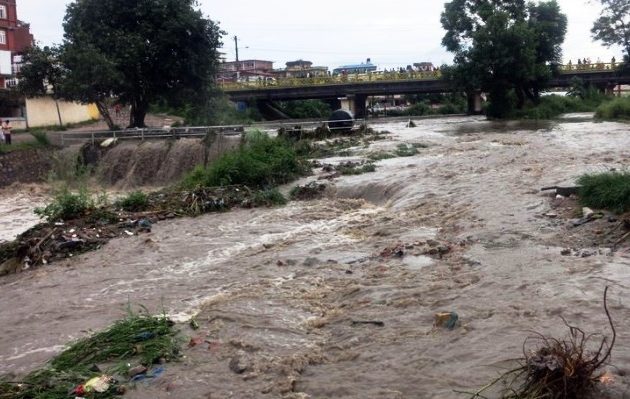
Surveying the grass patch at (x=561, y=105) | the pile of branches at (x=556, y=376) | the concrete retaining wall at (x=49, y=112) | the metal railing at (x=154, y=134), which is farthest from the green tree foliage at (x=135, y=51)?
the pile of branches at (x=556, y=376)

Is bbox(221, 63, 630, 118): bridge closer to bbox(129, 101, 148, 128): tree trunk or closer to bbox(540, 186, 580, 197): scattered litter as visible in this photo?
bbox(129, 101, 148, 128): tree trunk

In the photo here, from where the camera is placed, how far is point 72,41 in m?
31.1

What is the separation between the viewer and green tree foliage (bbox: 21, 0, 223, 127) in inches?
1164

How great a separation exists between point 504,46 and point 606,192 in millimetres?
31542

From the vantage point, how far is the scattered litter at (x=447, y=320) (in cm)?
628

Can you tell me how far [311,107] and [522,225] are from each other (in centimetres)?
5786

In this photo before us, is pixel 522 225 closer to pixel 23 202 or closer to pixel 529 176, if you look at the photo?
pixel 529 176

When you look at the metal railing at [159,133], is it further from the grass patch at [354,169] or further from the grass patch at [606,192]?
the grass patch at [606,192]

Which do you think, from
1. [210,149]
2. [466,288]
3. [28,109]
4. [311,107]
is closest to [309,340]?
[466,288]

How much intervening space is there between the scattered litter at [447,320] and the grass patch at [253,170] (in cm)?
1109

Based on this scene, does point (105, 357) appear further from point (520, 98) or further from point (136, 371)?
point (520, 98)

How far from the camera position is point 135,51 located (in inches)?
1164

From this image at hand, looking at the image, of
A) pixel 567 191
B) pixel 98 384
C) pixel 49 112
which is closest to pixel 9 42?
pixel 49 112

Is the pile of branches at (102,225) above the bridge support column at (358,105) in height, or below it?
below
